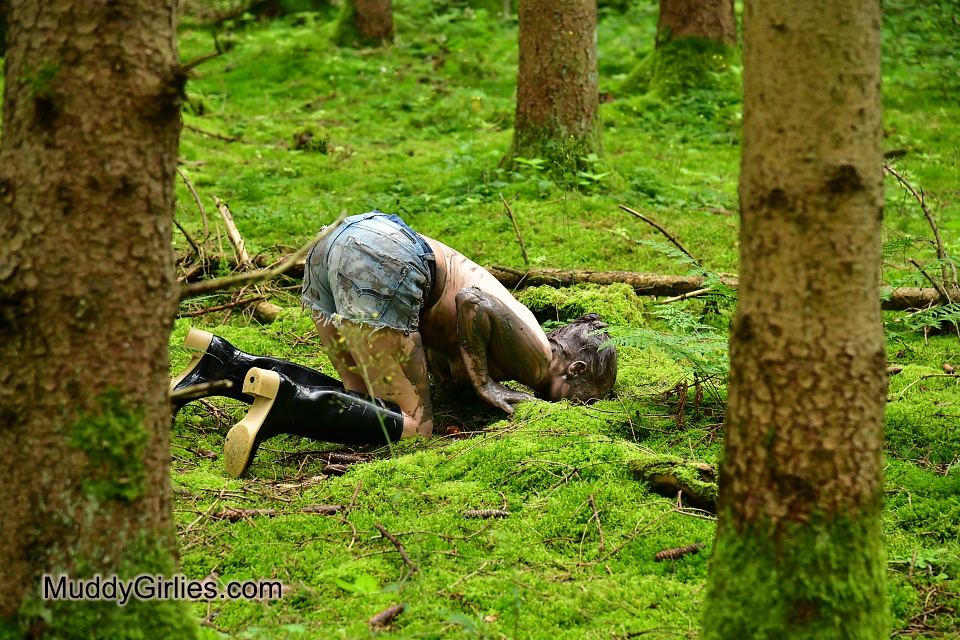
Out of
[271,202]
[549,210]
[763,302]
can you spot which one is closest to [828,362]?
[763,302]

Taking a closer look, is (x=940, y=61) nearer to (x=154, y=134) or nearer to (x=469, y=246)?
(x=469, y=246)

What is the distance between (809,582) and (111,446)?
1.81m

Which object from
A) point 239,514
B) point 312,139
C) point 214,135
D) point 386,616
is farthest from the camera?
point 214,135

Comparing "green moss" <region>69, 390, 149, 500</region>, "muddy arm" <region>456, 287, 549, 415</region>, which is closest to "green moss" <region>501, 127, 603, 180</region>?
"muddy arm" <region>456, 287, 549, 415</region>

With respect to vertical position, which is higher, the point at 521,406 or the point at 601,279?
the point at 601,279

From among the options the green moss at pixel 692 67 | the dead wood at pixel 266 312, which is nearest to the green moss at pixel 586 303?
the dead wood at pixel 266 312

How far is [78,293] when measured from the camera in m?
2.20

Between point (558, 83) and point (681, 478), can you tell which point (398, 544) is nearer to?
point (681, 478)

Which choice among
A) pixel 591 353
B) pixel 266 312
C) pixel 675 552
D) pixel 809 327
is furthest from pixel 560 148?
pixel 809 327

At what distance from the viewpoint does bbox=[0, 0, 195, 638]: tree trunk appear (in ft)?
7.20

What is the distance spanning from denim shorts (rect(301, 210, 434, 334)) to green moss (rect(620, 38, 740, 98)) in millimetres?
8334

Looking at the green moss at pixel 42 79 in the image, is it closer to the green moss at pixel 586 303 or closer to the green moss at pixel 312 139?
the green moss at pixel 586 303

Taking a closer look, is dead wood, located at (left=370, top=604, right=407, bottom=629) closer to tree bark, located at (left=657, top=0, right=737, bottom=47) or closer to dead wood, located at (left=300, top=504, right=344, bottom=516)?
dead wood, located at (left=300, top=504, right=344, bottom=516)

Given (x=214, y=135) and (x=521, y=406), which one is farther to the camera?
(x=214, y=135)
